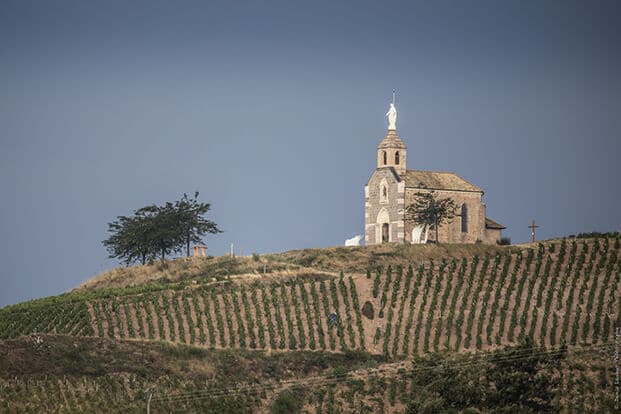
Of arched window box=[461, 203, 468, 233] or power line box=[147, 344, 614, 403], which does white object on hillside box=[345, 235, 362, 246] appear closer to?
arched window box=[461, 203, 468, 233]

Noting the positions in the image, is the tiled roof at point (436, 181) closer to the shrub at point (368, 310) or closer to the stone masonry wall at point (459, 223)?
the stone masonry wall at point (459, 223)

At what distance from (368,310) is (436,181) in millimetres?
24568

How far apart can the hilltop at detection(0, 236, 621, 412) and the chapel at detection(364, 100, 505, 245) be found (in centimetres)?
750

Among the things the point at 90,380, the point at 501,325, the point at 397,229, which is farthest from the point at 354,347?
the point at 397,229

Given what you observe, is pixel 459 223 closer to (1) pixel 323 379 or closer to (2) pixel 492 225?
(2) pixel 492 225

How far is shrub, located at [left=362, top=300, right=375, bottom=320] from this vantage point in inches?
2864

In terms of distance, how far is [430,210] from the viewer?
91750 mm

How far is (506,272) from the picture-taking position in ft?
252

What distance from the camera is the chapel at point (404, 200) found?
9350 cm

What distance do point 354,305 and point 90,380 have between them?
671 inches

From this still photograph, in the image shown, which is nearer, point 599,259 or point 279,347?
point 279,347

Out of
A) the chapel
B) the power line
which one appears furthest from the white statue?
the power line

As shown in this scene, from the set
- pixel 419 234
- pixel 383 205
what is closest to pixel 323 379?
pixel 419 234

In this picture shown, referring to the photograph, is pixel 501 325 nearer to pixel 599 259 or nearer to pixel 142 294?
pixel 599 259
